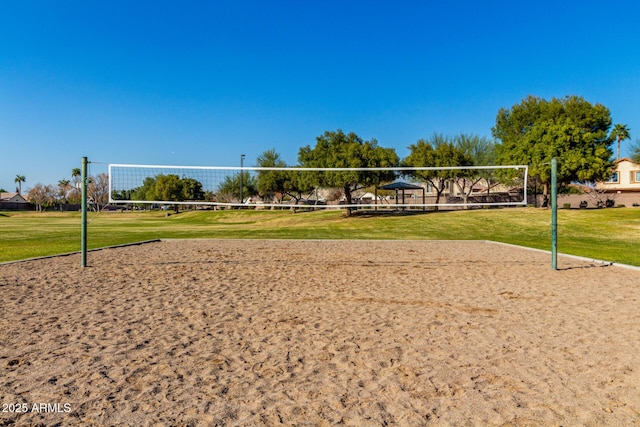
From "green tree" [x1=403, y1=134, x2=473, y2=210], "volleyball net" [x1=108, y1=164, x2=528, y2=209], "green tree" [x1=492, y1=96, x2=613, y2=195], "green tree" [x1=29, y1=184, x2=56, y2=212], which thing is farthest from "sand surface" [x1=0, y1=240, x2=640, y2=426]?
"green tree" [x1=29, y1=184, x2=56, y2=212]

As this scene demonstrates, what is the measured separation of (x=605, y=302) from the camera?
6613 mm

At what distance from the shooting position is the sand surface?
10.4ft

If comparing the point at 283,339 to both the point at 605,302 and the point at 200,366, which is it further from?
the point at 605,302

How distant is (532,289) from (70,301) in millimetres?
7720

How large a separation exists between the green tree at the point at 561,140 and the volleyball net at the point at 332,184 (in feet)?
6.12

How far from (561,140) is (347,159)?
1614 centimetres

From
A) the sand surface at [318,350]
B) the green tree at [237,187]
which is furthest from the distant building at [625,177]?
the sand surface at [318,350]

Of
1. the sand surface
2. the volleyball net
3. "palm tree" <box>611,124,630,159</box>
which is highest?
"palm tree" <box>611,124,630,159</box>

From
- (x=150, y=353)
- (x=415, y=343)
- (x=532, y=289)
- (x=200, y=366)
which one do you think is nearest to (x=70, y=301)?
(x=150, y=353)

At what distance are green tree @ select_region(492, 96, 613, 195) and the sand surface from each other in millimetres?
23033

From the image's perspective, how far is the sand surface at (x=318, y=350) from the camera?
10.4ft

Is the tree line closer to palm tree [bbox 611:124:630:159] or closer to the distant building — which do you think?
palm tree [bbox 611:124:630:159]

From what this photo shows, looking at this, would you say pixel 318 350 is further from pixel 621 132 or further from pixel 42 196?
pixel 42 196

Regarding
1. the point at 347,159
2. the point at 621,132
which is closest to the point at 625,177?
the point at 621,132
